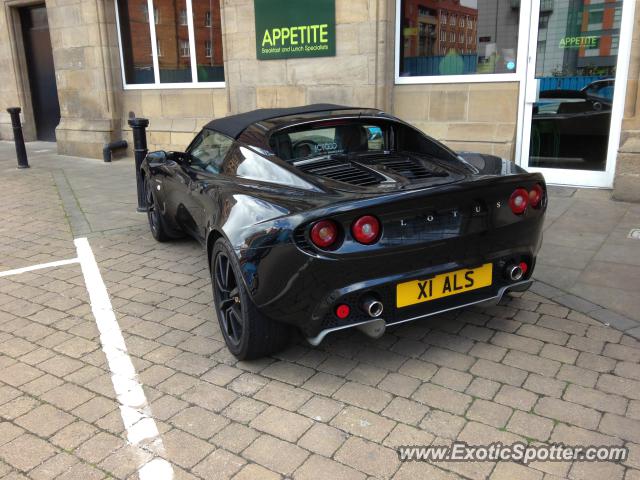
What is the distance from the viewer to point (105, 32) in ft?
37.6

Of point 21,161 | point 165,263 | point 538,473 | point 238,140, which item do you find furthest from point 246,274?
point 21,161

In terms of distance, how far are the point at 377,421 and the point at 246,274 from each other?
39.1 inches

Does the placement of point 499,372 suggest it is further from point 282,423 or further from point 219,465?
point 219,465

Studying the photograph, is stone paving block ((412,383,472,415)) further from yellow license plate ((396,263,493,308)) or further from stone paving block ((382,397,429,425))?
yellow license plate ((396,263,493,308))

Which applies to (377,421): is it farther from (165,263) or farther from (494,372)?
(165,263)

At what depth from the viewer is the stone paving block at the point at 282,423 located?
8.91 feet

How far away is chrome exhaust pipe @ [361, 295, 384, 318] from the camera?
9.55 feet

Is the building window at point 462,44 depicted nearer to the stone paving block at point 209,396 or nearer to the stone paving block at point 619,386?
the stone paving block at point 619,386

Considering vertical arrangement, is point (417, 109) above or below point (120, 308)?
above

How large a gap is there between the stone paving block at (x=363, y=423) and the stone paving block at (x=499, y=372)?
2.27 feet

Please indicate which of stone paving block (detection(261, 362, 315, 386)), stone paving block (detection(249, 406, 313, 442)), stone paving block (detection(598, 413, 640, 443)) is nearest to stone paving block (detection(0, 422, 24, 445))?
stone paving block (detection(249, 406, 313, 442))

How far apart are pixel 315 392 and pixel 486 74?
5.84 m

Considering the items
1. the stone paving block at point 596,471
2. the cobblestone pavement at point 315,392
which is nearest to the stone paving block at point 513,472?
the cobblestone pavement at point 315,392

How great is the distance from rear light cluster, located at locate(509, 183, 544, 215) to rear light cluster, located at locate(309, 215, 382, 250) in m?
0.91
